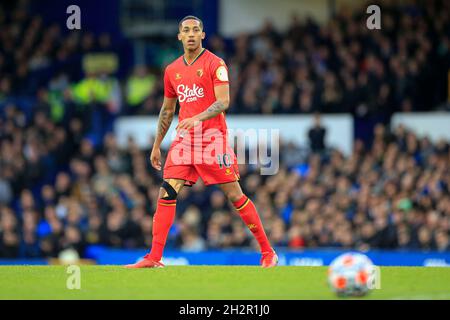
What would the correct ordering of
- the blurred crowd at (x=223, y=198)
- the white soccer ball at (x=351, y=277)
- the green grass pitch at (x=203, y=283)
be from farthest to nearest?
the blurred crowd at (x=223, y=198)
the green grass pitch at (x=203, y=283)
the white soccer ball at (x=351, y=277)

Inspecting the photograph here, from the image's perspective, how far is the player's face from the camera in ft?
40.9

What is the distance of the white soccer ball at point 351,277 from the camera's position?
10719 millimetres

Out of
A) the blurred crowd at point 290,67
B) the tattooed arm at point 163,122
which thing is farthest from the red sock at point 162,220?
the blurred crowd at point 290,67

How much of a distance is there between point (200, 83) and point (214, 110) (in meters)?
0.42

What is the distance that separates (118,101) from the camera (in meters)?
27.5

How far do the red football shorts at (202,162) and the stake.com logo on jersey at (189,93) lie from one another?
19.1 inches

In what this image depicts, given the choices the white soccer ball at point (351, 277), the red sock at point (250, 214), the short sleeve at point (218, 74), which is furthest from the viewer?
the red sock at point (250, 214)

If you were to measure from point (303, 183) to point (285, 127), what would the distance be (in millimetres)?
2570

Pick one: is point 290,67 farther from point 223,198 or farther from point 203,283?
point 203,283

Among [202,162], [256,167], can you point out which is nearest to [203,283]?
[202,162]

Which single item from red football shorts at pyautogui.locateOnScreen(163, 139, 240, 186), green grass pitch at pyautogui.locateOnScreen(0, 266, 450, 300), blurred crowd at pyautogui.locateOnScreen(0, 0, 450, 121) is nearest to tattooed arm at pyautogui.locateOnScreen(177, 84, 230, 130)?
red football shorts at pyautogui.locateOnScreen(163, 139, 240, 186)

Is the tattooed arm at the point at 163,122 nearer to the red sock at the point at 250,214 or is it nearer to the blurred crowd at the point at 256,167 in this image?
the red sock at the point at 250,214
